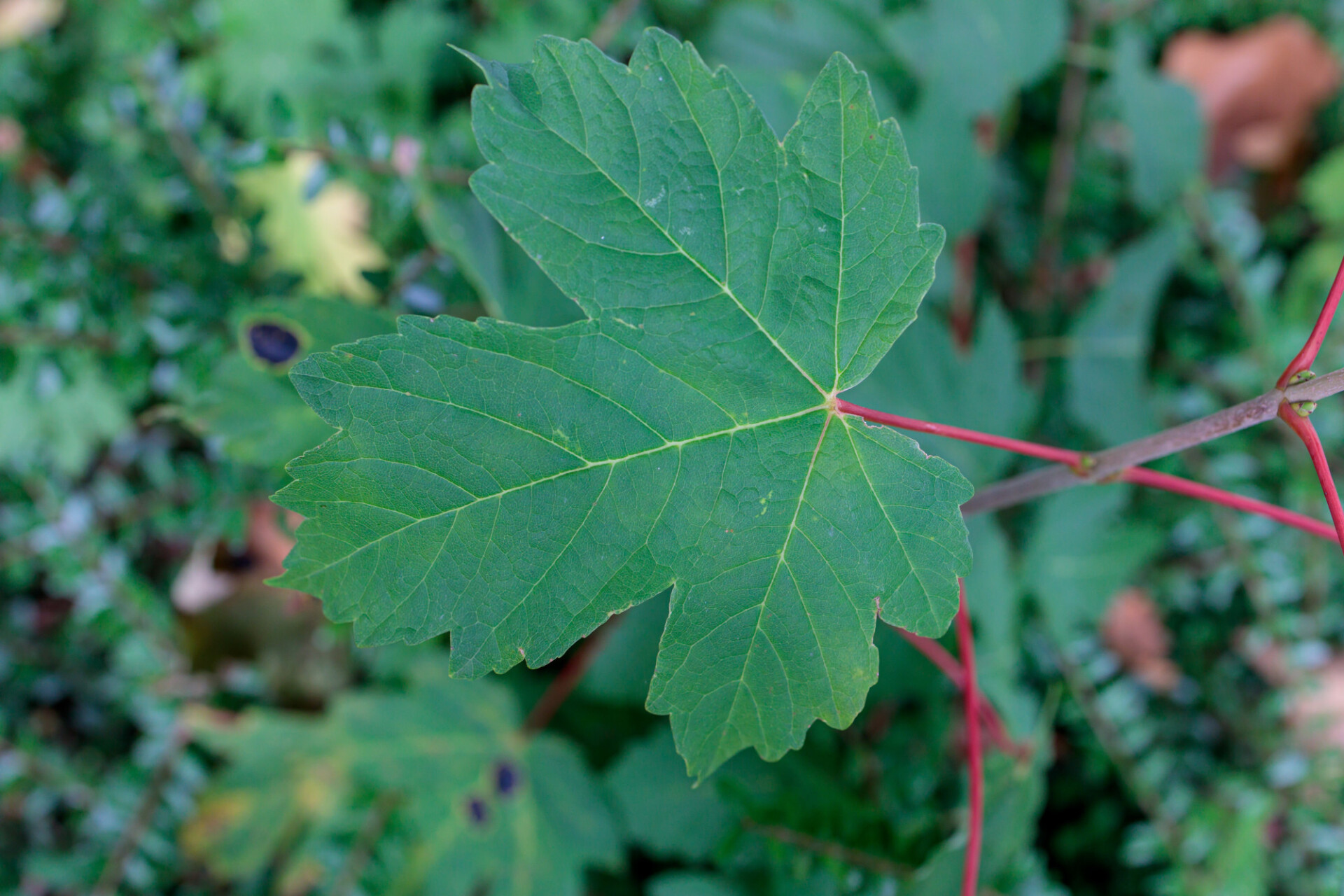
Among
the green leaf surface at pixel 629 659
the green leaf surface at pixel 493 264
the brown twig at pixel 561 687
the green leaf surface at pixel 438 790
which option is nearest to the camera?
the green leaf surface at pixel 493 264

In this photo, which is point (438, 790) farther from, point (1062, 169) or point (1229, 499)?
point (1062, 169)

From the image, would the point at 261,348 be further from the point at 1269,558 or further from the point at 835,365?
the point at 1269,558

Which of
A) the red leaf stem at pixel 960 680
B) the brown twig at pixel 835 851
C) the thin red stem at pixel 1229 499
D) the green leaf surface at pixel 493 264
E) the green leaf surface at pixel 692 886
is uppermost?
the thin red stem at pixel 1229 499

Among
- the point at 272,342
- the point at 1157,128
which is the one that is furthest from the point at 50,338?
the point at 1157,128

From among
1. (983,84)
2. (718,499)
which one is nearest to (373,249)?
(983,84)

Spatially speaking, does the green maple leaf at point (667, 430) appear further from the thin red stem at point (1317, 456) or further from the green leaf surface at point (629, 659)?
the green leaf surface at point (629, 659)

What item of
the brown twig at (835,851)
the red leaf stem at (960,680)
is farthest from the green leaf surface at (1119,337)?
the brown twig at (835,851)
